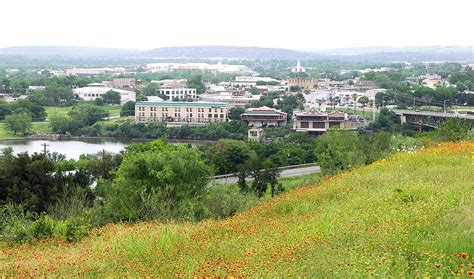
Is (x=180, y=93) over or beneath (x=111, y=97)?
beneath

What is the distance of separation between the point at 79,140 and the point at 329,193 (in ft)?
72.2

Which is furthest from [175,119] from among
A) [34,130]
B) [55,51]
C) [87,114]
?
[55,51]

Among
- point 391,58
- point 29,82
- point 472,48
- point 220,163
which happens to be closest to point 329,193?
point 220,163

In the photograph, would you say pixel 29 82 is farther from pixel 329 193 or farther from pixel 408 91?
pixel 329 193

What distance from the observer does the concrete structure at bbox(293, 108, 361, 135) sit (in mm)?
26156

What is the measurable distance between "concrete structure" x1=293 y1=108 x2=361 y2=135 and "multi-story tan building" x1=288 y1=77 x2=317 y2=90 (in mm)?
21317

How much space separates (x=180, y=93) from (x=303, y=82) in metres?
10.4

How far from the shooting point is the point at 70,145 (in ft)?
80.7

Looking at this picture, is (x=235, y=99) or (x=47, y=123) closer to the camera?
(x=47, y=123)

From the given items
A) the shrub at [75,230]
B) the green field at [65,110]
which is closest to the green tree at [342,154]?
the shrub at [75,230]

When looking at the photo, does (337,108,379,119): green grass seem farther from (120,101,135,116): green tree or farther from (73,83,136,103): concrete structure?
(73,83,136,103): concrete structure

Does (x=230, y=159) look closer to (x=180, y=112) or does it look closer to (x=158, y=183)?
(x=158, y=183)

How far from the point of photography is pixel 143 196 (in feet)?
20.6

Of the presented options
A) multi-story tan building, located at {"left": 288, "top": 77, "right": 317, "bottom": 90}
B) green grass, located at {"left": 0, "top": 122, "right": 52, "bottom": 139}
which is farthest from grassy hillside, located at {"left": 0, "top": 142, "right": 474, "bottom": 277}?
multi-story tan building, located at {"left": 288, "top": 77, "right": 317, "bottom": 90}
